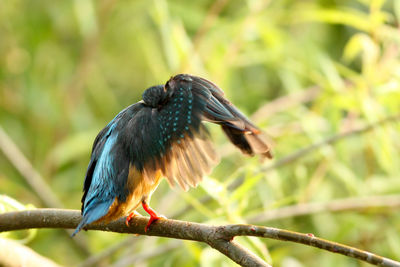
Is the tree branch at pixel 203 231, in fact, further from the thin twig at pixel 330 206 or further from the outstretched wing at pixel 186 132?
the thin twig at pixel 330 206

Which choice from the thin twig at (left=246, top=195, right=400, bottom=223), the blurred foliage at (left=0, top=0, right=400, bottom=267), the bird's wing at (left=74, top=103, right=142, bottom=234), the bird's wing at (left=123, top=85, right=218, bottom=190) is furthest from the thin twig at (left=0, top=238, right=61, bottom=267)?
the thin twig at (left=246, top=195, right=400, bottom=223)

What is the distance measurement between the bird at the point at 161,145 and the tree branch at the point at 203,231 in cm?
4

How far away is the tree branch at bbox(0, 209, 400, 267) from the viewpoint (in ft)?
4.32

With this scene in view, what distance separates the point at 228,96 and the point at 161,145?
1466 millimetres

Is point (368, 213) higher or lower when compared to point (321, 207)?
higher

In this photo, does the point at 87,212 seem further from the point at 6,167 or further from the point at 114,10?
the point at 114,10

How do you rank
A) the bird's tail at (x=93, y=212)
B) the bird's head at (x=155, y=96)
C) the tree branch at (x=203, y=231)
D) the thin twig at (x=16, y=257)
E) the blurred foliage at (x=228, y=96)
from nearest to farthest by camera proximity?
the tree branch at (x=203, y=231) → the bird's tail at (x=93, y=212) → the thin twig at (x=16, y=257) → the bird's head at (x=155, y=96) → the blurred foliage at (x=228, y=96)

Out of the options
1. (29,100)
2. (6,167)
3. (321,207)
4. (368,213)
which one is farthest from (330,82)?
(6,167)

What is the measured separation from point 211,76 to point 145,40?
37.8 inches

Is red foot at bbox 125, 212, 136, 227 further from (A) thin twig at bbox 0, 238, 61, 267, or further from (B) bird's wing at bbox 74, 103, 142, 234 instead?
(A) thin twig at bbox 0, 238, 61, 267

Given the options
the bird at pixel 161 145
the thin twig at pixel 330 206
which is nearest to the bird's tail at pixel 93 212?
the bird at pixel 161 145

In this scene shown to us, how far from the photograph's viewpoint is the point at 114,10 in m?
4.26

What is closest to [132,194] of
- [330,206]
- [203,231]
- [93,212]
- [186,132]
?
[93,212]

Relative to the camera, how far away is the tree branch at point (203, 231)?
132 cm
